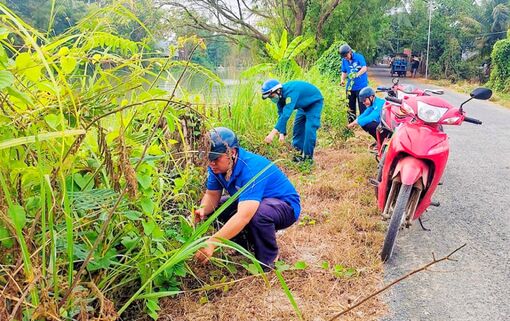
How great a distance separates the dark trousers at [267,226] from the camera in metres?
2.88

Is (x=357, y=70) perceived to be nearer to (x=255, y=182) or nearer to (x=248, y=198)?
(x=255, y=182)

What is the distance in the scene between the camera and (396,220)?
302cm

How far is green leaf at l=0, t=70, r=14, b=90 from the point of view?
1.27 metres

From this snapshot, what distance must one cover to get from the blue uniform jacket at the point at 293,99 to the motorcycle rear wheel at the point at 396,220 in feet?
7.32

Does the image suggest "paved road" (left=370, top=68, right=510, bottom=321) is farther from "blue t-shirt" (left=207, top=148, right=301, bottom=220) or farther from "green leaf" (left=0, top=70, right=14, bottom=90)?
"green leaf" (left=0, top=70, right=14, bottom=90)

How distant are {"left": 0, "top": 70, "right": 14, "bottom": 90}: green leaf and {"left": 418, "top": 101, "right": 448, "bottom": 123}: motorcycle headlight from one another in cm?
273

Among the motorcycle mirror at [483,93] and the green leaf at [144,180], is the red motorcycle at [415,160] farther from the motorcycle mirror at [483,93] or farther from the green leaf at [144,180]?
the green leaf at [144,180]

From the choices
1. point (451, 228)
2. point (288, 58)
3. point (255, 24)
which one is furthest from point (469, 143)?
point (255, 24)

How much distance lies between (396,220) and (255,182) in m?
0.99

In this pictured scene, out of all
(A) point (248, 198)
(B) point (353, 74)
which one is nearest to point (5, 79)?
(A) point (248, 198)

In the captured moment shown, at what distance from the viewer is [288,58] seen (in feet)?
29.6

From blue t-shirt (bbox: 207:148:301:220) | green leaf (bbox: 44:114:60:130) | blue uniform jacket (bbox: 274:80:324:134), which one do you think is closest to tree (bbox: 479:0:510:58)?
blue uniform jacket (bbox: 274:80:324:134)

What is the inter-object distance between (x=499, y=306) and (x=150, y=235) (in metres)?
2.00

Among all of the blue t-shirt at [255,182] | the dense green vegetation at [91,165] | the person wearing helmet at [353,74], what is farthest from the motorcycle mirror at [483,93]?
the person wearing helmet at [353,74]
